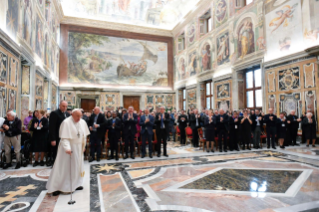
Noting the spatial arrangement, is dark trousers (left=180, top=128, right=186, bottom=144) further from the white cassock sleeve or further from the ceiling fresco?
the ceiling fresco

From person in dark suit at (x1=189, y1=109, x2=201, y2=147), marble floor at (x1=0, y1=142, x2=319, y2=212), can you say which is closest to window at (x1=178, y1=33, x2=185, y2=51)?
person in dark suit at (x1=189, y1=109, x2=201, y2=147)

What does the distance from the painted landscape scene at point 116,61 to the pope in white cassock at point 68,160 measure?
49.1 ft

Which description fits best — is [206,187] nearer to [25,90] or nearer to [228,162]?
[228,162]

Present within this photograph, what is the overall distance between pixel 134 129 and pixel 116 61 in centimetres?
1334

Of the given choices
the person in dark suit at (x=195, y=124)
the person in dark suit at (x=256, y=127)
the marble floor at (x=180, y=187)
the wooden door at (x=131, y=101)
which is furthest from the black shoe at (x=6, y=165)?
the wooden door at (x=131, y=101)

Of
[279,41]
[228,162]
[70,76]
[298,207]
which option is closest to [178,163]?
[228,162]

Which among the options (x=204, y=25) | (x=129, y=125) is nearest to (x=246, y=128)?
(x=129, y=125)

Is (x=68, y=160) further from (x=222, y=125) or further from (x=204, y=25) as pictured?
(x=204, y=25)

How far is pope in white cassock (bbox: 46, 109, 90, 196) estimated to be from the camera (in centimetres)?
352

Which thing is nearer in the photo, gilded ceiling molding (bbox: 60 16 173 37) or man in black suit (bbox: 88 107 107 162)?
man in black suit (bbox: 88 107 107 162)

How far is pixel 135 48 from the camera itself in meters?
19.2

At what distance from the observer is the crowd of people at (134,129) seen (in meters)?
5.45

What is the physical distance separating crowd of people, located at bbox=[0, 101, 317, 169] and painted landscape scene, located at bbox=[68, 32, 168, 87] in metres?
10.7

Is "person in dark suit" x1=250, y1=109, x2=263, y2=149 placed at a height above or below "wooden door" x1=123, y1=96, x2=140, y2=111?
below
